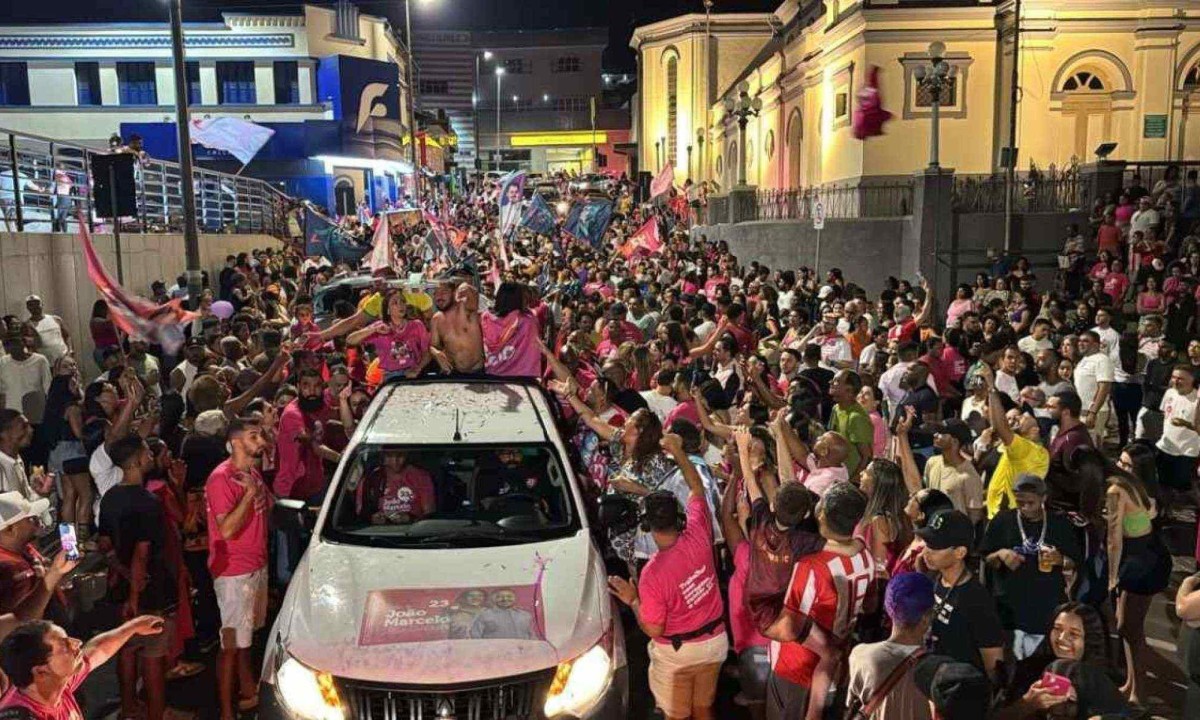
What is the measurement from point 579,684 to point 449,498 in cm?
196

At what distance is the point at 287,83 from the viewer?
156 ft

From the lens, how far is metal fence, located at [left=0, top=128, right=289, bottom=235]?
1397cm

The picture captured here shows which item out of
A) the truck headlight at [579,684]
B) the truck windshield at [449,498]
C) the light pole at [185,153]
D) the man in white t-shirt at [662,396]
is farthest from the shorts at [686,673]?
the light pole at [185,153]

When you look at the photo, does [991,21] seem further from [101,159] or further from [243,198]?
[101,159]

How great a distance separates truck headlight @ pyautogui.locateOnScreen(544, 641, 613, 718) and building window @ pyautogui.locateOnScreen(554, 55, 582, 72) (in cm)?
8985

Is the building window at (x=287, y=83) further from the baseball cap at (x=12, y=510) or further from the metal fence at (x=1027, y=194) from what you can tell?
the baseball cap at (x=12, y=510)

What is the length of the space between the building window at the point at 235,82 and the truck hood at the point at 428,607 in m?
47.0

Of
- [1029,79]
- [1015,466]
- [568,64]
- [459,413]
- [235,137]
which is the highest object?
[568,64]

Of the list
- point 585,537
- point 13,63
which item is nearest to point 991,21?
point 585,537

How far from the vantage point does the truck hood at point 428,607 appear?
424 centimetres

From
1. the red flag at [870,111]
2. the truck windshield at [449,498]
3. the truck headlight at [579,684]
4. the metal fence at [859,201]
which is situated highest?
the red flag at [870,111]

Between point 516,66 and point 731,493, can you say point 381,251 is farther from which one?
point 516,66

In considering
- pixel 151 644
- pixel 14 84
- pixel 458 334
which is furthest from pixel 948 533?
pixel 14 84

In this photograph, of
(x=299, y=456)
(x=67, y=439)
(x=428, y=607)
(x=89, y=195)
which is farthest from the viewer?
(x=89, y=195)
